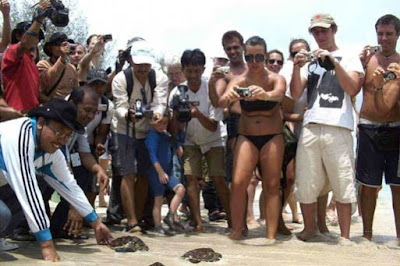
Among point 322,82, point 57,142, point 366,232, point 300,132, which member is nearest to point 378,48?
point 322,82

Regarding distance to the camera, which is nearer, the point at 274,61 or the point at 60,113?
the point at 60,113

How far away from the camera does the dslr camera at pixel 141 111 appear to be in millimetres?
5875

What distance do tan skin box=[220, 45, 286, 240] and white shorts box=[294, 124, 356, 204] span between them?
0.24 metres

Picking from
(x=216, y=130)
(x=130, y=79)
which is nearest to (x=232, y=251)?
(x=216, y=130)

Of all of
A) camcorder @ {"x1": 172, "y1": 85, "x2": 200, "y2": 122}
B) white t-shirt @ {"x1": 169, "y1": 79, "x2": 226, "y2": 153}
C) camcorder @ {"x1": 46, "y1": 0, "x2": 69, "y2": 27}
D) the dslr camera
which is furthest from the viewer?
white t-shirt @ {"x1": 169, "y1": 79, "x2": 226, "y2": 153}

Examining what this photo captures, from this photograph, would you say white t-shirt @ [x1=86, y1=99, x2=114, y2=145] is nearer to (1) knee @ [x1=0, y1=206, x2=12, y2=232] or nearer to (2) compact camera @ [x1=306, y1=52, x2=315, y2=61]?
(1) knee @ [x1=0, y1=206, x2=12, y2=232]

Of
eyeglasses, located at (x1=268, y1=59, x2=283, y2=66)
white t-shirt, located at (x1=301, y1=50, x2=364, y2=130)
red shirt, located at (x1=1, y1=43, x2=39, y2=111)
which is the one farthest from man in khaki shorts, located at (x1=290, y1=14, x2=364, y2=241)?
red shirt, located at (x1=1, y1=43, x2=39, y2=111)

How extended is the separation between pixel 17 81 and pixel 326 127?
302cm

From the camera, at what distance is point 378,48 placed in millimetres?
5797

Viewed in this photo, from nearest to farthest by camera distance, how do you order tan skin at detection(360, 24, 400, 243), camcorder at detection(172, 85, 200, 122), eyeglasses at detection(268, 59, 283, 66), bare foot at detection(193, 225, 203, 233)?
tan skin at detection(360, 24, 400, 243) < camcorder at detection(172, 85, 200, 122) < bare foot at detection(193, 225, 203, 233) < eyeglasses at detection(268, 59, 283, 66)

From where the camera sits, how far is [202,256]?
14.7ft

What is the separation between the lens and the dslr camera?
5875 millimetres

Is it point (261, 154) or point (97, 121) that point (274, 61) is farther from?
point (97, 121)

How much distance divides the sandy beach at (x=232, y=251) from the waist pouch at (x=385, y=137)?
96 cm
